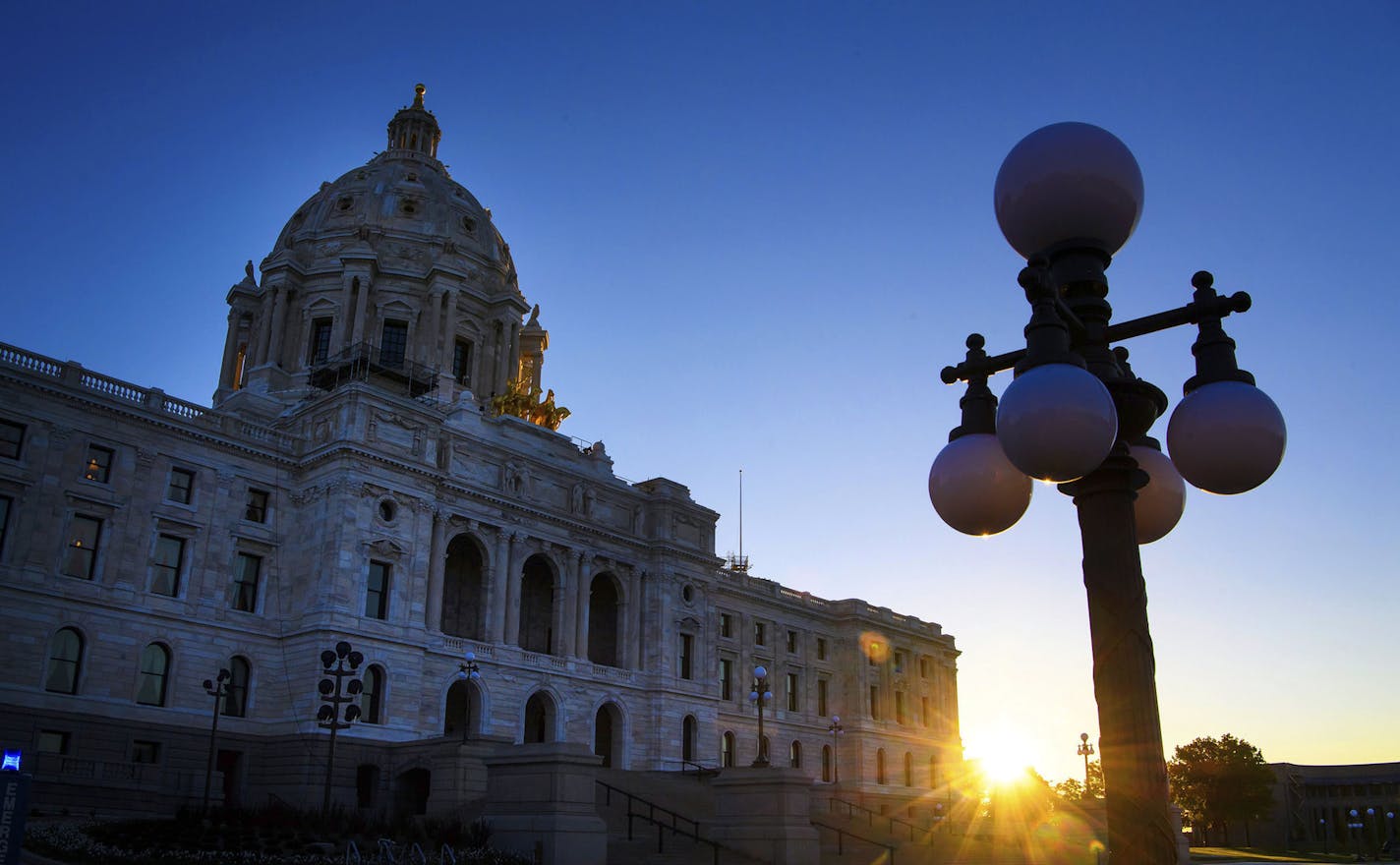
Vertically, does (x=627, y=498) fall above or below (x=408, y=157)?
below

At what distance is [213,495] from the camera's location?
42.5 meters

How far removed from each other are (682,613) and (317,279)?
2924 centimetres

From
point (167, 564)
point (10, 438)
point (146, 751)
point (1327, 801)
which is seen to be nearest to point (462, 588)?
point (167, 564)

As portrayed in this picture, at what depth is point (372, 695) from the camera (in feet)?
137

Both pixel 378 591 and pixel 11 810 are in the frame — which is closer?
pixel 11 810

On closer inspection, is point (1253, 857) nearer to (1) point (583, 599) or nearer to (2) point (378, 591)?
(1) point (583, 599)

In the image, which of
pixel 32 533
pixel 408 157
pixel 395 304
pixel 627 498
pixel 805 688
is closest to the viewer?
pixel 32 533

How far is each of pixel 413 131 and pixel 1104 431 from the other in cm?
8001

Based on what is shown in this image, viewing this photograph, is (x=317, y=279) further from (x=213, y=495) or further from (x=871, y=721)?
(x=871, y=721)

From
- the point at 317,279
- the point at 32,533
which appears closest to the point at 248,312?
the point at 317,279

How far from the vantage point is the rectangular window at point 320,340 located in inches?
2454

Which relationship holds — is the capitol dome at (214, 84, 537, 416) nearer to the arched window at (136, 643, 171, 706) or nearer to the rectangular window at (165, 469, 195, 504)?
the rectangular window at (165, 469, 195, 504)

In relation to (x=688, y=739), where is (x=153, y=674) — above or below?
above

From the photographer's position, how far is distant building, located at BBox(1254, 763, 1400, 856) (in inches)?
3536
